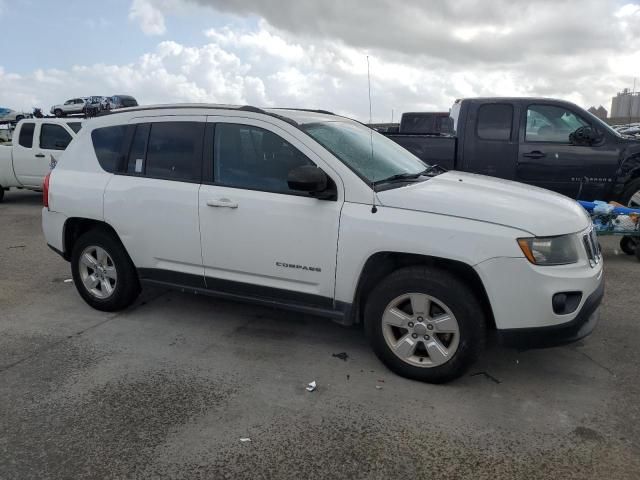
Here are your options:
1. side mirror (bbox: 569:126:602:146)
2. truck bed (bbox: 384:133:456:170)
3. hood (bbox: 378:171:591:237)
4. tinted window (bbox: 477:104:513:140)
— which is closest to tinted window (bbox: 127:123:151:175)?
hood (bbox: 378:171:591:237)

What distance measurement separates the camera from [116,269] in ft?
15.3

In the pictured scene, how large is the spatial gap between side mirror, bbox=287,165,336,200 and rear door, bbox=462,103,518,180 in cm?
459

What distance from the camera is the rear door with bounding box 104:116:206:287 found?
4191mm

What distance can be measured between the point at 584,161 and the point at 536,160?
2.02 feet

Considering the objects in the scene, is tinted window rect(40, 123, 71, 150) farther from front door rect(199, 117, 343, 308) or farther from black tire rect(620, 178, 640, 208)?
black tire rect(620, 178, 640, 208)

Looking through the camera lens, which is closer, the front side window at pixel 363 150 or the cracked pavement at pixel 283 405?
the cracked pavement at pixel 283 405

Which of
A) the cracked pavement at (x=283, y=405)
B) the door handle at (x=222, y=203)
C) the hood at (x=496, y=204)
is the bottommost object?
the cracked pavement at (x=283, y=405)

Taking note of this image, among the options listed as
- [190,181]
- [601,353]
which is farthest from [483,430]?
[190,181]

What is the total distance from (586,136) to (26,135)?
36.2 feet

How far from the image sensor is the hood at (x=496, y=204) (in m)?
3.25

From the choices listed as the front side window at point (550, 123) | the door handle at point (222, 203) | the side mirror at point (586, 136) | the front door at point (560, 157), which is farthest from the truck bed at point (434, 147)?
the door handle at point (222, 203)

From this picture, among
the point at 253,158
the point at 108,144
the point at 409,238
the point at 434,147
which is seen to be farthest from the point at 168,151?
the point at 434,147

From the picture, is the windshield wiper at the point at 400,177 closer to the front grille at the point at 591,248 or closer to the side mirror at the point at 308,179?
the side mirror at the point at 308,179

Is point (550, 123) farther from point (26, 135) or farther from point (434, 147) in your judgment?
point (26, 135)
